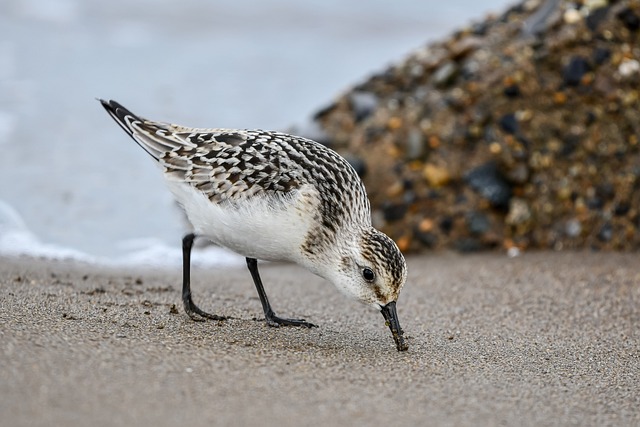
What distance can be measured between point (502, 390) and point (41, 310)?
2.27 m

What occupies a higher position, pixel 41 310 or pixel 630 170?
pixel 630 170

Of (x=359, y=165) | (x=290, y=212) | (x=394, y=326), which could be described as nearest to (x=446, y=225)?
(x=359, y=165)

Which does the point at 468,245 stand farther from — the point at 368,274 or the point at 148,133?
the point at 148,133

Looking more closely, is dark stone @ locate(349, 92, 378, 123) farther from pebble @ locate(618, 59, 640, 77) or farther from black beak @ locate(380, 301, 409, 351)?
black beak @ locate(380, 301, 409, 351)

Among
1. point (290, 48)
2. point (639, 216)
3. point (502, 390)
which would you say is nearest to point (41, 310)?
point (502, 390)

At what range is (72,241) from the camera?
6914 mm

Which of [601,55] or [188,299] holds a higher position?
[601,55]

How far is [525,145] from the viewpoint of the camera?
7.00 m

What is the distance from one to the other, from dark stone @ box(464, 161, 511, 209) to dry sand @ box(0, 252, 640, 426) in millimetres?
693

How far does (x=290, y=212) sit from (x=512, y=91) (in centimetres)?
337

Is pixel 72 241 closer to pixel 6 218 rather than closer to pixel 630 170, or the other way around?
pixel 6 218

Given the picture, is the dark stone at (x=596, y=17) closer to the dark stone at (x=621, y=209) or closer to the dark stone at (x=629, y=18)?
the dark stone at (x=629, y=18)

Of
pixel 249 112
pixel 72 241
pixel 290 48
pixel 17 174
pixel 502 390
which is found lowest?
pixel 502 390

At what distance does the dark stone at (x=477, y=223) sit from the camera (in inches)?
272
